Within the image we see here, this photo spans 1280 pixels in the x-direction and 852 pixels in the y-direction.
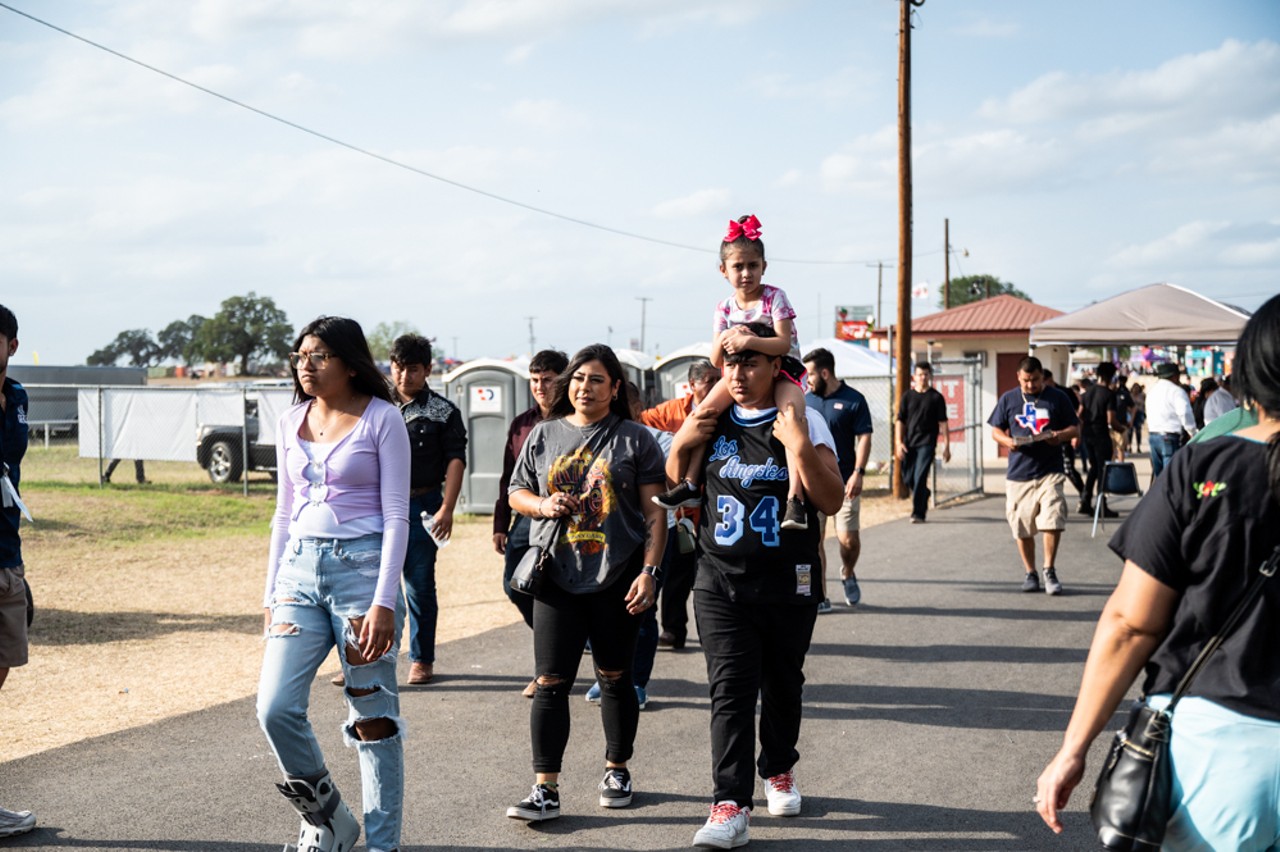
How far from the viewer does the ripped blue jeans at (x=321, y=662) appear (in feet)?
12.5

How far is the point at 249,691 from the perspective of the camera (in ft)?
22.8

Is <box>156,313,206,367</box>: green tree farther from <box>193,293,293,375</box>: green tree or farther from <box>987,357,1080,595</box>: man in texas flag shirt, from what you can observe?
<box>987,357,1080,595</box>: man in texas flag shirt

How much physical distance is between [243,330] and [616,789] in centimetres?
9089

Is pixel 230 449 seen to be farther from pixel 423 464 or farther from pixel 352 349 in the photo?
pixel 352 349

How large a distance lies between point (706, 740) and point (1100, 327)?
1153cm

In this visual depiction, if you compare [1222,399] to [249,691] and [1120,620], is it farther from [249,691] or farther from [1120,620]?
[1120,620]

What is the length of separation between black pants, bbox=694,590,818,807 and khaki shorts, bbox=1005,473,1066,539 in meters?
5.61

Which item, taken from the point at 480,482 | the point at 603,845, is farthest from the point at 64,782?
the point at 480,482

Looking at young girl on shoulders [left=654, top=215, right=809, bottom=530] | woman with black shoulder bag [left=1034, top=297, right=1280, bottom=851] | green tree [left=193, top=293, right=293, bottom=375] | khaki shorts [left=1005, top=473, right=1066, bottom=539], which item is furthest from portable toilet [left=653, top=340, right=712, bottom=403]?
green tree [left=193, top=293, right=293, bottom=375]

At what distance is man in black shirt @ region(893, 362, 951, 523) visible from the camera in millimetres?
15070

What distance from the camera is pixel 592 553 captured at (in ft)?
15.8

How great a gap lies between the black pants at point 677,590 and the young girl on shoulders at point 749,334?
1.87 meters

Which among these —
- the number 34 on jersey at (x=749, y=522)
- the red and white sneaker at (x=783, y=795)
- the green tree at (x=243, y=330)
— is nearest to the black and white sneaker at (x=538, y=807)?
the red and white sneaker at (x=783, y=795)

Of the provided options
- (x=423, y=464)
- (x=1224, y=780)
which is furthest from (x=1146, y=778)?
(x=423, y=464)
